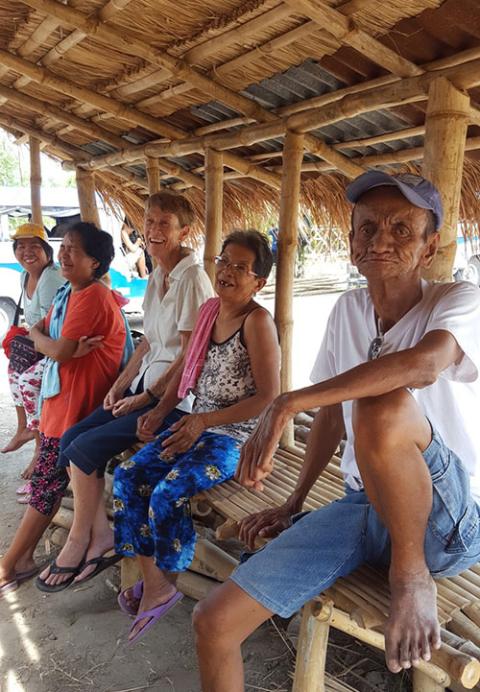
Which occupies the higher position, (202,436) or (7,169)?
(7,169)

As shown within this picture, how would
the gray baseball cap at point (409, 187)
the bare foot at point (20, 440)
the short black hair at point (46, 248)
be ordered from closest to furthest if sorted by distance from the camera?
1. the gray baseball cap at point (409, 187)
2. the short black hair at point (46, 248)
3. the bare foot at point (20, 440)

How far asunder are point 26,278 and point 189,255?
5.41ft

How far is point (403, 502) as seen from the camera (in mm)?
1501

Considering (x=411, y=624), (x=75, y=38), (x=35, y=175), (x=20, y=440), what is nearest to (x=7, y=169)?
(x=35, y=175)

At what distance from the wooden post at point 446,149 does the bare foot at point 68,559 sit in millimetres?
2133

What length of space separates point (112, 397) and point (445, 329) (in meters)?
2.09

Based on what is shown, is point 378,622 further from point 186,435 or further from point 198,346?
point 198,346

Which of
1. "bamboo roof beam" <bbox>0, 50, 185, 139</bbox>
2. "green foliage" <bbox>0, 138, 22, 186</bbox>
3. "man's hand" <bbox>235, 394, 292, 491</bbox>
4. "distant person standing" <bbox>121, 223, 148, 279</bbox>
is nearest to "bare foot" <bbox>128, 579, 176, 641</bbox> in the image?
"man's hand" <bbox>235, 394, 292, 491</bbox>

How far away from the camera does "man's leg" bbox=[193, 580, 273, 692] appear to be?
64.6 inches

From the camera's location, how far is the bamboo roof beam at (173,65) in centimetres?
295

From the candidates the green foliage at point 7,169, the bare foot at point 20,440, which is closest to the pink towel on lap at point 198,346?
the bare foot at point 20,440

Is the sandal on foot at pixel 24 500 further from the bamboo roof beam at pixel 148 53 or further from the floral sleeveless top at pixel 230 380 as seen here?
the bamboo roof beam at pixel 148 53

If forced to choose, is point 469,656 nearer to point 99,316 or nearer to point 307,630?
point 307,630

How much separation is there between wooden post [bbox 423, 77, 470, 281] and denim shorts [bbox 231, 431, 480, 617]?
100cm
